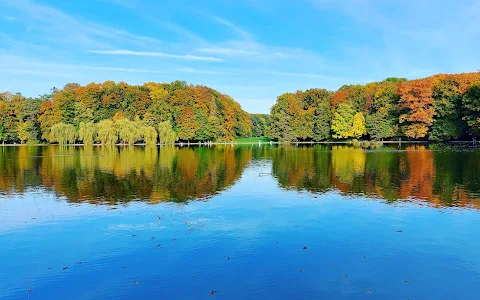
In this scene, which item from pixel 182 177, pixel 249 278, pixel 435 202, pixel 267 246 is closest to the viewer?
pixel 249 278

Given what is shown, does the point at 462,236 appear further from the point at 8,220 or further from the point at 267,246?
the point at 8,220

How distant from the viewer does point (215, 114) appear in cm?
9294

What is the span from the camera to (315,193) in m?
20.9

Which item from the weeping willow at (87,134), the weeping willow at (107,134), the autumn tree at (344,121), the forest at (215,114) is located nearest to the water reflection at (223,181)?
the weeping willow at (107,134)

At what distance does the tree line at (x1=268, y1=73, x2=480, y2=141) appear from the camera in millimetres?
69688

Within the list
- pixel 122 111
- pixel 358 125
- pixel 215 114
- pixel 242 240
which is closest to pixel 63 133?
pixel 122 111

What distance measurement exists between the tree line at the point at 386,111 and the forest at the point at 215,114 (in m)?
0.18

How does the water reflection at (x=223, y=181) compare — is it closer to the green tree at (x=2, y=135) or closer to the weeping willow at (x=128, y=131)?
the weeping willow at (x=128, y=131)

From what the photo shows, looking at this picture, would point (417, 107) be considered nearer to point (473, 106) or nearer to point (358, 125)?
point (473, 106)

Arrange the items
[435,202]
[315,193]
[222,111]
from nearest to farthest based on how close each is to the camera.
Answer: [435,202]
[315,193]
[222,111]

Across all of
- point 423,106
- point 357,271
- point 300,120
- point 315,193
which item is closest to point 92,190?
point 315,193

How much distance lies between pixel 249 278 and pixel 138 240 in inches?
184

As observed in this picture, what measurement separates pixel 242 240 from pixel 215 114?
267 feet

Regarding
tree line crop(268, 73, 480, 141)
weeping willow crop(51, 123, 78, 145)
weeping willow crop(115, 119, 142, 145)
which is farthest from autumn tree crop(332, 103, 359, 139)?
weeping willow crop(51, 123, 78, 145)
